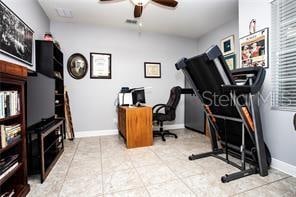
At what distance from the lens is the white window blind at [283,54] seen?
197 centimetres

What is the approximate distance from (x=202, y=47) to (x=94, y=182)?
4.22 metres

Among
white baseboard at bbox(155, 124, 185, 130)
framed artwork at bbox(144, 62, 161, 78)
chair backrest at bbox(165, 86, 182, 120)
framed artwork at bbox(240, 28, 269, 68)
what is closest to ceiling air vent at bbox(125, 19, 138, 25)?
framed artwork at bbox(144, 62, 161, 78)

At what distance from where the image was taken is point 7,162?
147cm

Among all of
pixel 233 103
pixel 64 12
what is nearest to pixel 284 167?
pixel 233 103

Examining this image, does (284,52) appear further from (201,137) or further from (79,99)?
(79,99)

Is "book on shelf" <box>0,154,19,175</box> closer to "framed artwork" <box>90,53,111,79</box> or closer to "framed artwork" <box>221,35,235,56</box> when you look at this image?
"framed artwork" <box>90,53,111,79</box>

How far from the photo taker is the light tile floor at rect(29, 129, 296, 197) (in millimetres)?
1657

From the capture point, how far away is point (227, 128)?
2.29 meters

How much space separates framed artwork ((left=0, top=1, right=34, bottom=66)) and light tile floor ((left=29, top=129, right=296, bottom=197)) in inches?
62.2

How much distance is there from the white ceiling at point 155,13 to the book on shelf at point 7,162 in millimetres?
2558

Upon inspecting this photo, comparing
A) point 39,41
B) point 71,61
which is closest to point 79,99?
point 71,61

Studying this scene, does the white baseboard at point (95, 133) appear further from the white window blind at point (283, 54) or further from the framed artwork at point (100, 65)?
the white window blind at point (283, 54)

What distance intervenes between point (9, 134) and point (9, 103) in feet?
0.91

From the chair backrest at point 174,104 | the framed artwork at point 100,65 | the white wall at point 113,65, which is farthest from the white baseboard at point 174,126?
the framed artwork at point 100,65
